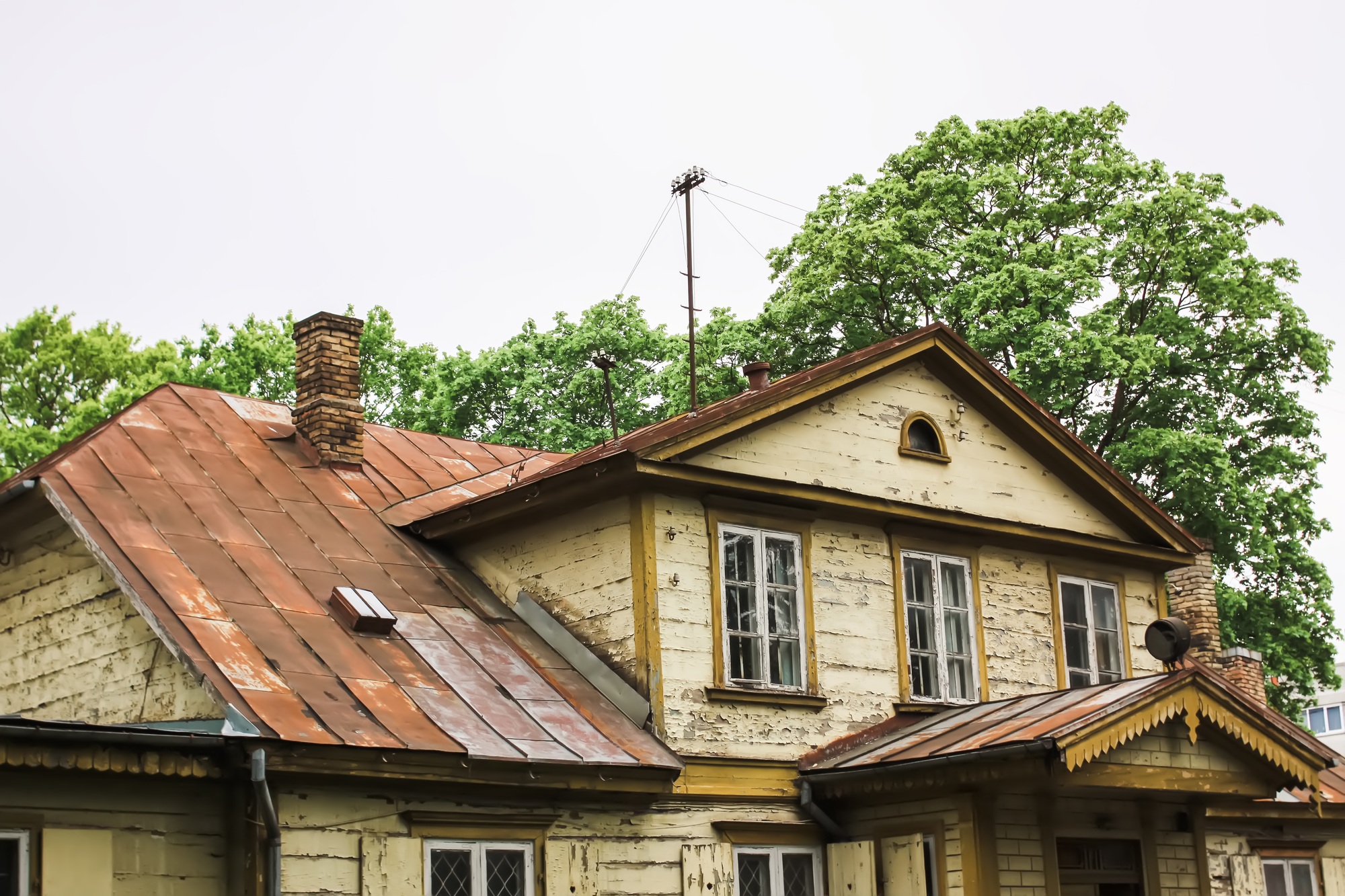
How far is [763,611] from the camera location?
50.4 ft

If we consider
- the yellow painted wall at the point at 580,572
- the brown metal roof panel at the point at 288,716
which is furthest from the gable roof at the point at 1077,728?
the brown metal roof panel at the point at 288,716

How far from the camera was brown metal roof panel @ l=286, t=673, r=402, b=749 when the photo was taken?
1206cm

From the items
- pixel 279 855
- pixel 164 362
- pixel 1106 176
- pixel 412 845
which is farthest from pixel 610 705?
pixel 164 362

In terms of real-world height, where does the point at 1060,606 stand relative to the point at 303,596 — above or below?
above

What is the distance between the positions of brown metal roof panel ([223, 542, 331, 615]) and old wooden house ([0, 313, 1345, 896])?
0.05 meters

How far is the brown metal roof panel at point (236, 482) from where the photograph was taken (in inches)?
618

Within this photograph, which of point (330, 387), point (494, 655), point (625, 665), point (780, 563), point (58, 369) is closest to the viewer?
point (494, 655)

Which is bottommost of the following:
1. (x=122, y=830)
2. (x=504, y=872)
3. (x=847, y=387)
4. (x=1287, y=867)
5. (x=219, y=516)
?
(x=1287, y=867)

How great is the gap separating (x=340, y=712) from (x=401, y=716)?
52cm

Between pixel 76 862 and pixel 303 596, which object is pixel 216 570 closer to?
pixel 303 596

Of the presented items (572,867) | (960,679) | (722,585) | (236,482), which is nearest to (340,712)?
(572,867)

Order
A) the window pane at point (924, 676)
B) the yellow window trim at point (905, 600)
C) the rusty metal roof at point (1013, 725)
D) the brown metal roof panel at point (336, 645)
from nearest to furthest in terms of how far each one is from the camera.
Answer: the brown metal roof panel at point (336, 645), the rusty metal roof at point (1013, 725), the yellow window trim at point (905, 600), the window pane at point (924, 676)

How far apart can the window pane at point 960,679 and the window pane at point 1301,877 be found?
5.20 metres

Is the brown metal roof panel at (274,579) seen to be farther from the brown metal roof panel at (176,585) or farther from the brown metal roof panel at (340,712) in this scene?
the brown metal roof panel at (340,712)
